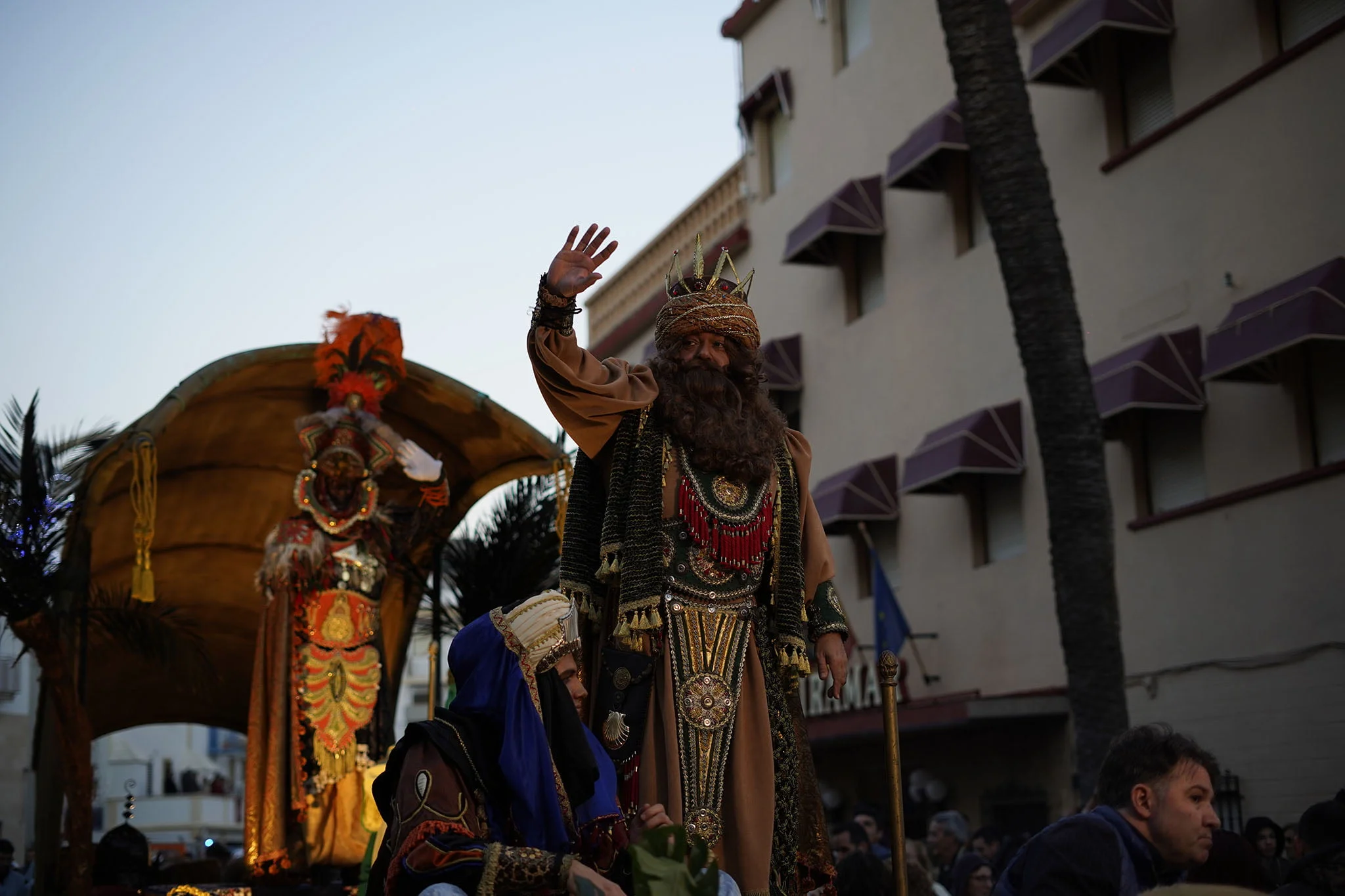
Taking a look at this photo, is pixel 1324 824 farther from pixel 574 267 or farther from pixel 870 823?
pixel 870 823

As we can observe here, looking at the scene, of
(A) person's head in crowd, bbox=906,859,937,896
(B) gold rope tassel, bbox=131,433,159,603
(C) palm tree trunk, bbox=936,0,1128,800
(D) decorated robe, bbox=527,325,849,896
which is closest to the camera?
(D) decorated robe, bbox=527,325,849,896

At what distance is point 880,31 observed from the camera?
20000 mm

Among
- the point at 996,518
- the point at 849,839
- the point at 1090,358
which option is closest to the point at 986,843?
the point at 849,839

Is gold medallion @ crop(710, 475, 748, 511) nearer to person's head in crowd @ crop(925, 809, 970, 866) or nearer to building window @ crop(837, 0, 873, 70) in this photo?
person's head in crowd @ crop(925, 809, 970, 866)

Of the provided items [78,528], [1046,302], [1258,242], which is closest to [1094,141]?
[1258,242]

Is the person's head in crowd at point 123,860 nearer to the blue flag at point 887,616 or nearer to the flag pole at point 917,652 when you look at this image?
the blue flag at point 887,616

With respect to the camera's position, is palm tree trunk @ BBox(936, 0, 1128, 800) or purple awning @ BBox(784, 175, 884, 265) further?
purple awning @ BBox(784, 175, 884, 265)

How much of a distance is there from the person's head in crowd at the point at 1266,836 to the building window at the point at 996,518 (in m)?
7.83

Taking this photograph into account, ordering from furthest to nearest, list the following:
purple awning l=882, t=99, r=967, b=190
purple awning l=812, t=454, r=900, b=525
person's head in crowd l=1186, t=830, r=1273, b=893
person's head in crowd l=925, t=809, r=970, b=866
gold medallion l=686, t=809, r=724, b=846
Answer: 1. purple awning l=812, t=454, r=900, b=525
2. purple awning l=882, t=99, r=967, b=190
3. person's head in crowd l=925, t=809, r=970, b=866
4. gold medallion l=686, t=809, r=724, b=846
5. person's head in crowd l=1186, t=830, r=1273, b=893

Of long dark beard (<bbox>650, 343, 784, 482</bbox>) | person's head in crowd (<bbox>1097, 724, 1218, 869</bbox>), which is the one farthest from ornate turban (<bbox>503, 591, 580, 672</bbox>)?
person's head in crowd (<bbox>1097, 724, 1218, 869</bbox>)

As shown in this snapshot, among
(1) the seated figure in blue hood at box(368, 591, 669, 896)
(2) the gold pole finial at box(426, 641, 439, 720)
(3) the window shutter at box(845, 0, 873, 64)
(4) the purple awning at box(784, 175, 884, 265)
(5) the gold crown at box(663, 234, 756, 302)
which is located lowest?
(1) the seated figure in blue hood at box(368, 591, 669, 896)

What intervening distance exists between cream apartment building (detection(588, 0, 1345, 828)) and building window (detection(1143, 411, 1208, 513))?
35 mm

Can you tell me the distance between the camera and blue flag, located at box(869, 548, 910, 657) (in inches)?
704

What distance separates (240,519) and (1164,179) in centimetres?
896
